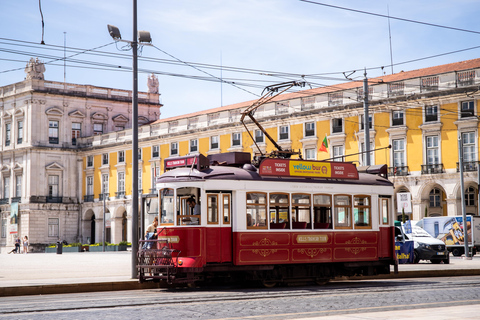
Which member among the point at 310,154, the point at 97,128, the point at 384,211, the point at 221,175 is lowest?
the point at 384,211

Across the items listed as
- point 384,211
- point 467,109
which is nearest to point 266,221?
point 384,211

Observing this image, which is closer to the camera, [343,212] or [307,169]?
[307,169]

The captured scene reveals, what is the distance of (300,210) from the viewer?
17.2 m

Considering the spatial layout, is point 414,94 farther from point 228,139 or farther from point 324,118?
point 228,139

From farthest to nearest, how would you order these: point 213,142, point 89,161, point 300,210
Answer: point 89,161 < point 213,142 < point 300,210

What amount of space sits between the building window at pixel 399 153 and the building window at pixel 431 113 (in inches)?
97.8

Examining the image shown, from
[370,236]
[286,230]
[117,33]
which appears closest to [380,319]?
[286,230]

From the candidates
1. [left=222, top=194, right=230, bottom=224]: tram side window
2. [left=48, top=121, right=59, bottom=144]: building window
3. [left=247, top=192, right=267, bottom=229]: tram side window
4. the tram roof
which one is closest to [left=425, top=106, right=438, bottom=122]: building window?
the tram roof

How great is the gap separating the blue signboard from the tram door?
49.6ft

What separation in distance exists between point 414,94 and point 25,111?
41.1 metres

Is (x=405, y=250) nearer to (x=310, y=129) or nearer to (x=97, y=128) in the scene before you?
(x=310, y=129)

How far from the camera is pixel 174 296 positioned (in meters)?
14.5

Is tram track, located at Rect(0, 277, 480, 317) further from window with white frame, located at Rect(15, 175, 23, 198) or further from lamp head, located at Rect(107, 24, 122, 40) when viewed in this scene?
window with white frame, located at Rect(15, 175, 23, 198)

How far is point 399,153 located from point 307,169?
31.7 metres
